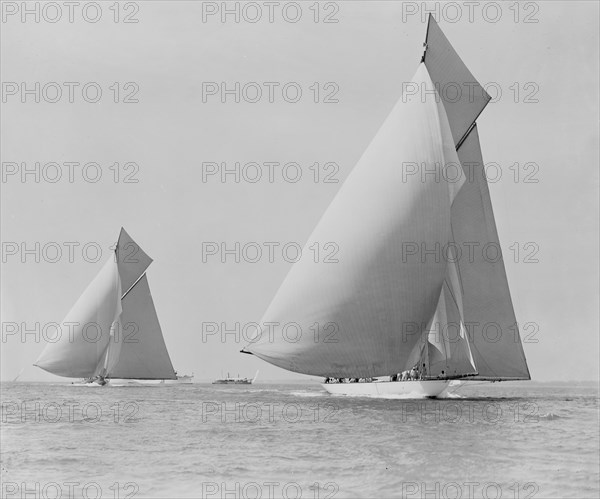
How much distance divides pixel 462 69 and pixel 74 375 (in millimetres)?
48761

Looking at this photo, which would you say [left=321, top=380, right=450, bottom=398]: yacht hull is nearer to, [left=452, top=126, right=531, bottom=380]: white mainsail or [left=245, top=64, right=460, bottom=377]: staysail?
[left=452, top=126, right=531, bottom=380]: white mainsail

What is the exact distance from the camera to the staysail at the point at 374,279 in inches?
1593

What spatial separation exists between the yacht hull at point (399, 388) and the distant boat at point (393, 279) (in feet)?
0.25

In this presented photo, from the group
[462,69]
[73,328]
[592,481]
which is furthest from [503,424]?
[73,328]

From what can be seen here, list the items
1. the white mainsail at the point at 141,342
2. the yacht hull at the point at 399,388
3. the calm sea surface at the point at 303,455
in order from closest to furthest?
the calm sea surface at the point at 303,455 < the yacht hull at the point at 399,388 < the white mainsail at the point at 141,342

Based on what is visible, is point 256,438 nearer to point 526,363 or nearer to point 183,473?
point 183,473

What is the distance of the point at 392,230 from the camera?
136 ft

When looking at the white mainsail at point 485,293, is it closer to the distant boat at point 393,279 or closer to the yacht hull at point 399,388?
the distant boat at point 393,279

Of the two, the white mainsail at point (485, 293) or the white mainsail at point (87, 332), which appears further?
the white mainsail at point (87, 332)

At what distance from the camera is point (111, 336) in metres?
83.6

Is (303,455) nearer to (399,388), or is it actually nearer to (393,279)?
(393,279)

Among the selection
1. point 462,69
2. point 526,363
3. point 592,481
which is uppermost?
point 462,69

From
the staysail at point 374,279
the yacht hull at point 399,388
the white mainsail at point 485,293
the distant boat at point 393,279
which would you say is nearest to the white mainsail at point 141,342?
the yacht hull at point 399,388

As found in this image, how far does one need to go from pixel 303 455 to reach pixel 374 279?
57.2ft
